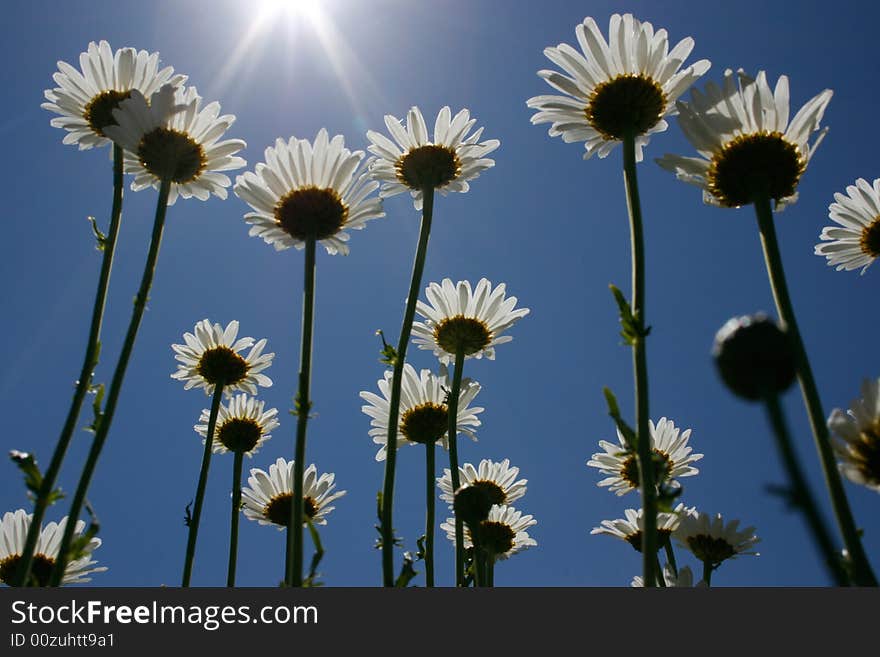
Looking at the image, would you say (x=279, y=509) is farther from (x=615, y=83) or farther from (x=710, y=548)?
(x=615, y=83)

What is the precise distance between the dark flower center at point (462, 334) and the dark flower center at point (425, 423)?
0.38 m

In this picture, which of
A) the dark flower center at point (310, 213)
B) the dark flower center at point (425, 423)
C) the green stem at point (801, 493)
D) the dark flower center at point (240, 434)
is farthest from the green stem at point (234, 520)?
the green stem at point (801, 493)

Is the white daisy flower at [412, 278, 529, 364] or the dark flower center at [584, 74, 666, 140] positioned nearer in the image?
the dark flower center at [584, 74, 666, 140]

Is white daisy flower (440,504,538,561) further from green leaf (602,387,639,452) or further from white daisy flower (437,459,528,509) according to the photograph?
green leaf (602,387,639,452)

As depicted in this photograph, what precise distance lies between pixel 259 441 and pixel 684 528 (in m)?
2.84

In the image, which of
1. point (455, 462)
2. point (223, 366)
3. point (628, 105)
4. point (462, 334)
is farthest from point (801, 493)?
point (223, 366)

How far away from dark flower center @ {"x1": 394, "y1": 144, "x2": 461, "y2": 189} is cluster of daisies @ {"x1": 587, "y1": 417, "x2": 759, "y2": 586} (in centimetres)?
170

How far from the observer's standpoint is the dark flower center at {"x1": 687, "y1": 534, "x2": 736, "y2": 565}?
469 centimetres

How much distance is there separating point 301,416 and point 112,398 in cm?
65

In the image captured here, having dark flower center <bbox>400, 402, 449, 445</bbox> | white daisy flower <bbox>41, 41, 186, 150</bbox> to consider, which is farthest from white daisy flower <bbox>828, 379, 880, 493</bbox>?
white daisy flower <bbox>41, 41, 186, 150</bbox>

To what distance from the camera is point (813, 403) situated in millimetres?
2340
